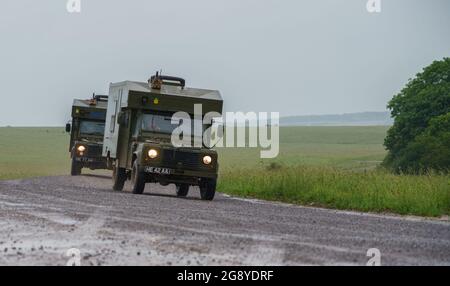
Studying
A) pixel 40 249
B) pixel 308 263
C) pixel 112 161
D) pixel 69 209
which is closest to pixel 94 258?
pixel 40 249

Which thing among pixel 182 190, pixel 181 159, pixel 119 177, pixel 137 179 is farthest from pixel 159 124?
pixel 182 190

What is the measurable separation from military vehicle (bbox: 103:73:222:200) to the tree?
97.1 ft

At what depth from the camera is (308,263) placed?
9.82 meters

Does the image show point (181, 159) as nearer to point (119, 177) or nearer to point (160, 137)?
point (160, 137)

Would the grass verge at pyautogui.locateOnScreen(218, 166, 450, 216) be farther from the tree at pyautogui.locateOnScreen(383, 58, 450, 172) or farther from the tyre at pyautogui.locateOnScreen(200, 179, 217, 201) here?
the tree at pyautogui.locateOnScreen(383, 58, 450, 172)

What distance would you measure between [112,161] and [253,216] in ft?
36.3

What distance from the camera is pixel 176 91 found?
25.1m

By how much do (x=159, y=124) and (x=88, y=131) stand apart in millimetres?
15284

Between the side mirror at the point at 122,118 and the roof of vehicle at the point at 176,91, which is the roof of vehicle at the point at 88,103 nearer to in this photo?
the roof of vehicle at the point at 176,91

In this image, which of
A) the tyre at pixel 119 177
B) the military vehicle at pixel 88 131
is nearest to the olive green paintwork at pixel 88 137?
the military vehicle at pixel 88 131

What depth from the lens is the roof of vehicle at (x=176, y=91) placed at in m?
24.9

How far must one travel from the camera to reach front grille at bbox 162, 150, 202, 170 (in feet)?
79.0

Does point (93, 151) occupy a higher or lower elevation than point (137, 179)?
higher
